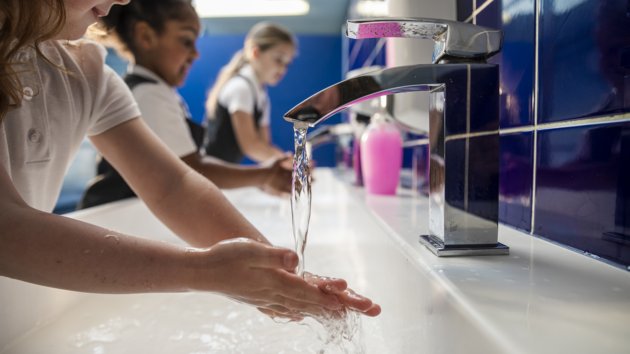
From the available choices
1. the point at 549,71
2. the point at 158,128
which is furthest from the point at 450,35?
the point at 158,128

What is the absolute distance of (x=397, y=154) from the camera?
3.05 feet

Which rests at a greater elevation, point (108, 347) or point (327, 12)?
point (327, 12)

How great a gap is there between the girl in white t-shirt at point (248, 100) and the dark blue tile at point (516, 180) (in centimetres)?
116

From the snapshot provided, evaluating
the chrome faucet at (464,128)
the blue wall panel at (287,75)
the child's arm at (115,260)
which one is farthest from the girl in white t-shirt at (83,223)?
the blue wall panel at (287,75)

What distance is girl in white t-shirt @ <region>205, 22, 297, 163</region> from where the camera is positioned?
1.75 m

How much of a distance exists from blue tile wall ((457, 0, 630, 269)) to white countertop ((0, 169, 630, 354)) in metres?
0.03

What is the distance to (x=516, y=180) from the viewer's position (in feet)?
1.73

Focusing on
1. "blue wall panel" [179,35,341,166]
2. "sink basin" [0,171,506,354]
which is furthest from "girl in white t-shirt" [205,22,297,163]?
"blue wall panel" [179,35,341,166]

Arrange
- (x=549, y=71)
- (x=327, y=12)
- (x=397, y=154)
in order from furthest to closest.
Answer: (x=327, y=12) < (x=397, y=154) < (x=549, y=71)

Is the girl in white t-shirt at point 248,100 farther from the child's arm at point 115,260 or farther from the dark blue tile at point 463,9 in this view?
the child's arm at point 115,260

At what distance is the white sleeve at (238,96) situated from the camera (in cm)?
175

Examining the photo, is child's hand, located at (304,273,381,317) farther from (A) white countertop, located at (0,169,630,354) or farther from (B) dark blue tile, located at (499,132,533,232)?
(B) dark blue tile, located at (499,132,533,232)

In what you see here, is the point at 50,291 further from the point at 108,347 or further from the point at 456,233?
the point at 456,233

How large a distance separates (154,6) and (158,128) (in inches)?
12.6
